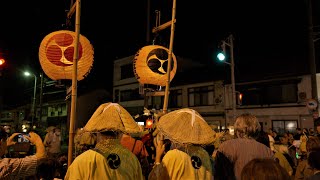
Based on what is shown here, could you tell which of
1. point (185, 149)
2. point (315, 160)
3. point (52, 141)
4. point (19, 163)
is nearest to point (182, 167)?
point (185, 149)

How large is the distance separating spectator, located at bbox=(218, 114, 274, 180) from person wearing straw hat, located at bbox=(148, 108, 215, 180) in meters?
0.32

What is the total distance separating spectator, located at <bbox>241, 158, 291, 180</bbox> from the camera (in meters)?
2.01

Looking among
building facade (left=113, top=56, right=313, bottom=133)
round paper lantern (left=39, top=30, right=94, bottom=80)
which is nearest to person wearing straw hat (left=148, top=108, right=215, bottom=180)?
round paper lantern (left=39, top=30, right=94, bottom=80)

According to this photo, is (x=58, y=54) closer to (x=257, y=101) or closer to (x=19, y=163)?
(x=19, y=163)

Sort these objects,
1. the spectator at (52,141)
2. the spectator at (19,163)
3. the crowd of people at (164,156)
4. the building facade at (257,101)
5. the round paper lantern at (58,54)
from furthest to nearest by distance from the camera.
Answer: the building facade at (257,101)
the spectator at (52,141)
the round paper lantern at (58,54)
the spectator at (19,163)
the crowd of people at (164,156)

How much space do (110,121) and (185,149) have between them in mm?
964

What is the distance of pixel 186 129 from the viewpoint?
333 centimetres

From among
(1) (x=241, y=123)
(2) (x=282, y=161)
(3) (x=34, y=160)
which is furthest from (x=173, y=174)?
(2) (x=282, y=161)

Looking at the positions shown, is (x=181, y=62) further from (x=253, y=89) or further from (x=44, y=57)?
(x=44, y=57)

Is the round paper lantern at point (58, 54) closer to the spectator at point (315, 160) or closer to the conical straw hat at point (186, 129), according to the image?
the conical straw hat at point (186, 129)

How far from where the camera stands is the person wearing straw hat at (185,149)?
10.4 feet

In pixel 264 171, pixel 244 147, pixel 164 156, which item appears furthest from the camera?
pixel 244 147

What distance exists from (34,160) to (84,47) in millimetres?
2690

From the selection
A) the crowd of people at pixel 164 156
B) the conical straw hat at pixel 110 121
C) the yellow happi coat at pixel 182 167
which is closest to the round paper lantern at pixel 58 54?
the crowd of people at pixel 164 156
